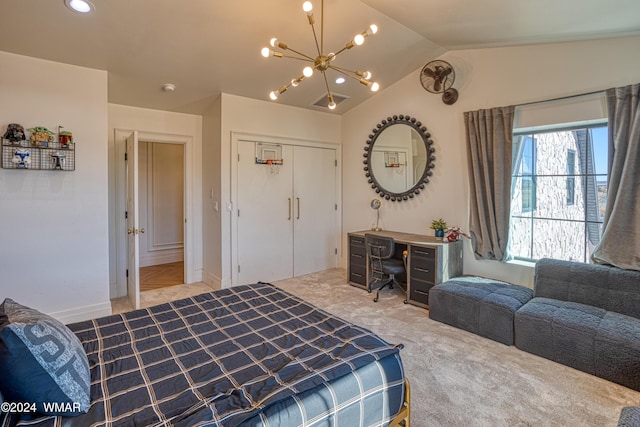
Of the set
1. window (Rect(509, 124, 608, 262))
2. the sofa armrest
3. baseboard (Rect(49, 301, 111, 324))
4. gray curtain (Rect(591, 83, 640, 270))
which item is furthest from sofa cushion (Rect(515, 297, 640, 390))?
baseboard (Rect(49, 301, 111, 324))

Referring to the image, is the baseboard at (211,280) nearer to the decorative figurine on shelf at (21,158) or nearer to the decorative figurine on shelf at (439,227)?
the decorative figurine on shelf at (21,158)

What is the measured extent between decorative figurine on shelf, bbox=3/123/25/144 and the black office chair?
3.74 m

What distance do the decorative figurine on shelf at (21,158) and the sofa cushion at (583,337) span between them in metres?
4.64

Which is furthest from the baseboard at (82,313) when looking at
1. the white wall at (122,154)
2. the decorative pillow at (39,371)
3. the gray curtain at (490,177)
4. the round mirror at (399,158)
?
the gray curtain at (490,177)

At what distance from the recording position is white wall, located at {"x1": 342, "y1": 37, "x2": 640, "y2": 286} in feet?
9.50

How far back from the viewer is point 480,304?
302cm

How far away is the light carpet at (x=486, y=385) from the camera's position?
6.37 feet

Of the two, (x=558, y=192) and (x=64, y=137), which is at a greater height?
(x=64, y=137)

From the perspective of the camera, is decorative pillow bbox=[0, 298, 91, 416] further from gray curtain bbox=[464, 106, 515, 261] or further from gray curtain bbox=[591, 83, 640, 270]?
gray curtain bbox=[591, 83, 640, 270]

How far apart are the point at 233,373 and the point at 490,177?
332cm

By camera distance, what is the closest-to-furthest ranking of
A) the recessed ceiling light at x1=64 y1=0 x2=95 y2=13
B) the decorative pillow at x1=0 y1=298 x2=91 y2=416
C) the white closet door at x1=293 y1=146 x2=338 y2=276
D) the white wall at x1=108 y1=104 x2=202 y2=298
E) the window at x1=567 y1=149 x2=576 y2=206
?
the decorative pillow at x1=0 y1=298 x2=91 y2=416 → the recessed ceiling light at x1=64 y1=0 x2=95 y2=13 → the window at x1=567 y1=149 x2=576 y2=206 → the white wall at x1=108 y1=104 x2=202 y2=298 → the white closet door at x1=293 y1=146 x2=338 y2=276

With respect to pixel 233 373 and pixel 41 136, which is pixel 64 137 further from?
pixel 233 373

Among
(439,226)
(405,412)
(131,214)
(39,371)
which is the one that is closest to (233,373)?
(39,371)

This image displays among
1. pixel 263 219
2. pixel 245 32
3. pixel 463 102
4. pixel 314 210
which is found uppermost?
pixel 245 32
